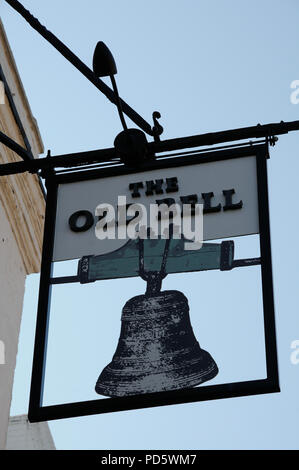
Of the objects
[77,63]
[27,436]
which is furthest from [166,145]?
[27,436]

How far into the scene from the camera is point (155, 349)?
194 inches

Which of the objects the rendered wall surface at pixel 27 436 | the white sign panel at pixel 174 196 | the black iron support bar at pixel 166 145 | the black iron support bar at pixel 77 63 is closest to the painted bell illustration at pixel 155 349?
the white sign panel at pixel 174 196

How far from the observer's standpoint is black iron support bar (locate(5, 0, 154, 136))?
237 inches

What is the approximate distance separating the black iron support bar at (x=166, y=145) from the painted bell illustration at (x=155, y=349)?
0.78 metres

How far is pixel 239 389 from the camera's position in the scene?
4.61 m

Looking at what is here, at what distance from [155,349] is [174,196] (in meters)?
1.01

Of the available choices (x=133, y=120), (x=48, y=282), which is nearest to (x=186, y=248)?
(x=48, y=282)

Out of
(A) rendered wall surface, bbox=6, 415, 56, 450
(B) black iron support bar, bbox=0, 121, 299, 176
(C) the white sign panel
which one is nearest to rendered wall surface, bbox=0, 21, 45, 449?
(B) black iron support bar, bbox=0, 121, 299, 176

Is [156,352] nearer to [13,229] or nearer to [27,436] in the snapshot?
[13,229]

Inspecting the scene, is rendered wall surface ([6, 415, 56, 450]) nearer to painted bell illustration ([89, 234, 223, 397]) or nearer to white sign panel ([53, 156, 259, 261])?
white sign panel ([53, 156, 259, 261])

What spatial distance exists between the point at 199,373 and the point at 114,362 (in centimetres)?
48

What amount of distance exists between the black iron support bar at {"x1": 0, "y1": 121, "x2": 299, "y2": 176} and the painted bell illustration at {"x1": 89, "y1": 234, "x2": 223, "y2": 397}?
0.78m

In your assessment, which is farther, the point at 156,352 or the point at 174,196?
the point at 174,196
